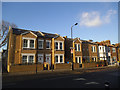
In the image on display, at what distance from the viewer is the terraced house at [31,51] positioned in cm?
1941

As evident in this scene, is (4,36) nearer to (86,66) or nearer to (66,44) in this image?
(66,44)

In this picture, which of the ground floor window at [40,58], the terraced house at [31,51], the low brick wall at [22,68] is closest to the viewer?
the low brick wall at [22,68]

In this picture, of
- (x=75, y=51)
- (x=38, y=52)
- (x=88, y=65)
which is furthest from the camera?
(x=75, y=51)

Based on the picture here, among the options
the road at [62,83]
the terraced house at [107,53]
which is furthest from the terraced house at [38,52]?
the road at [62,83]

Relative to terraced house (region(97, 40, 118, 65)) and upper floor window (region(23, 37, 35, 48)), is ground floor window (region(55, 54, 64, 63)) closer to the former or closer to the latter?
upper floor window (region(23, 37, 35, 48))

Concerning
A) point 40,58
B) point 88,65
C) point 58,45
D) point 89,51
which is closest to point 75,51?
point 88,65

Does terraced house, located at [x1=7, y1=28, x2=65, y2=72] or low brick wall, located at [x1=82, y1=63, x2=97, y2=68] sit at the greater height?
terraced house, located at [x1=7, y1=28, x2=65, y2=72]

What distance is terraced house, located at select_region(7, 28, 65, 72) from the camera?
19.4 meters

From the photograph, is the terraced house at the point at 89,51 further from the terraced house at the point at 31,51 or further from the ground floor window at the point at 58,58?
the terraced house at the point at 31,51

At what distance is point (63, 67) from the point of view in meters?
22.3

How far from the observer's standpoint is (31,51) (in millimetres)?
21328

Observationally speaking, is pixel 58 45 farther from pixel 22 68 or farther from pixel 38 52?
pixel 22 68

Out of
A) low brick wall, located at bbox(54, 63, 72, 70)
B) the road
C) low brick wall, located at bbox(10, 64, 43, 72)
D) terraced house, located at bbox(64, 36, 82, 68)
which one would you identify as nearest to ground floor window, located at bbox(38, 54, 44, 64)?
low brick wall, located at bbox(10, 64, 43, 72)

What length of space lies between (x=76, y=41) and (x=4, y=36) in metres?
22.6
